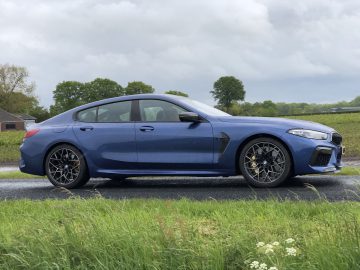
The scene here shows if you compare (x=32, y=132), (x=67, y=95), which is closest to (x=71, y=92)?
(x=67, y=95)

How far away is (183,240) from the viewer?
3.75 metres

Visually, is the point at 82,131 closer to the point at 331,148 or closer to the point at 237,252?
the point at 331,148

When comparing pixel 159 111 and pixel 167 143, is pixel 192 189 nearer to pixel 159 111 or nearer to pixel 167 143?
pixel 167 143

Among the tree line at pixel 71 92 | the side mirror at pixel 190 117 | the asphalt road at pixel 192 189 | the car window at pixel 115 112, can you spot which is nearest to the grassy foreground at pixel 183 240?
the asphalt road at pixel 192 189

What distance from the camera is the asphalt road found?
6.59m

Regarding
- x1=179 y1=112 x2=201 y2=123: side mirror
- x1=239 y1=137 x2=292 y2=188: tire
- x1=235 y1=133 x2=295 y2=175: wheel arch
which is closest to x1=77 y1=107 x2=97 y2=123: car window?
x1=179 y1=112 x2=201 y2=123: side mirror

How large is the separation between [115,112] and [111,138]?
18.1 inches

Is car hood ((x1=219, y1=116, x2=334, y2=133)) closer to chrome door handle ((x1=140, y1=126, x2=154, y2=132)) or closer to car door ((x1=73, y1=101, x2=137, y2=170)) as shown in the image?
chrome door handle ((x1=140, y1=126, x2=154, y2=132))

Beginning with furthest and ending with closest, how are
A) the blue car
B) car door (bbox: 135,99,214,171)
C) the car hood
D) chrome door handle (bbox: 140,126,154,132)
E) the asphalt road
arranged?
1. chrome door handle (bbox: 140,126,154,132)
2. car door (bbox: 135,99,214,171)
3. the car hood
4. the blue car
5. the asphalt road

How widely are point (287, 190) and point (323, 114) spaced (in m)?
35.8

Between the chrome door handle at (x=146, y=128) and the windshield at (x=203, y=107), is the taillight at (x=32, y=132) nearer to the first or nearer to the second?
the chrome door handle at (x=146, y=128)

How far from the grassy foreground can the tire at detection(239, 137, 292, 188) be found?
2015mm

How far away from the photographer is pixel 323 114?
136 ft

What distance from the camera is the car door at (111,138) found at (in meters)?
7.91
